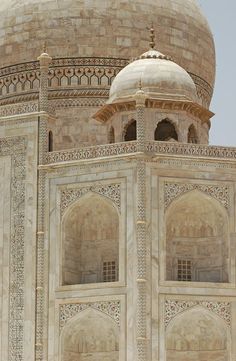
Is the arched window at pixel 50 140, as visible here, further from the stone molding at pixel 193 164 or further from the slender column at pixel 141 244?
the stone molding at pixel 193 164

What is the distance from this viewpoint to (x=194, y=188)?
63.2 feet

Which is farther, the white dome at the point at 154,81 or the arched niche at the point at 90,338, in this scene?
the white dome at the point at 154,81

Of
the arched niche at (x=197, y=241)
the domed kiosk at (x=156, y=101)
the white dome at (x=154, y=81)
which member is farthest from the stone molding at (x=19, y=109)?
the arched niche at (x=197, y=241)

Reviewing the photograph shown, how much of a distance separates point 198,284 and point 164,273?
0.62 meters

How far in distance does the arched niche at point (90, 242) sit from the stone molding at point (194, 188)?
101 centimetres

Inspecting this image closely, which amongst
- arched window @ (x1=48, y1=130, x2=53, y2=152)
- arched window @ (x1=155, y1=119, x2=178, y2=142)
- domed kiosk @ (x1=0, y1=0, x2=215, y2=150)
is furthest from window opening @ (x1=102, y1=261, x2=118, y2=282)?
domed kiosk @ (x1=0, y1=0, x2=215, y2=150)

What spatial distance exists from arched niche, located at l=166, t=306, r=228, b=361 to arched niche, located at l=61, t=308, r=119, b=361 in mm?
995

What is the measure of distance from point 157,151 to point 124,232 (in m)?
1.51

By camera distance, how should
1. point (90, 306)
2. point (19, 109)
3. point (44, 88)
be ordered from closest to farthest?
point (90, 306) → point (44, 88) → point (19, 109)

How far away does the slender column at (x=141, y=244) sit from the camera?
60.5 ft

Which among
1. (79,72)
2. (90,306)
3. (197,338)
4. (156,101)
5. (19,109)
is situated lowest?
(197,338)

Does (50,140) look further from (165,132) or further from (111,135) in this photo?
(165,132)

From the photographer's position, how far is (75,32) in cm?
2342

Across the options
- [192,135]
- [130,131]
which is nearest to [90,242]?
[130,131]
